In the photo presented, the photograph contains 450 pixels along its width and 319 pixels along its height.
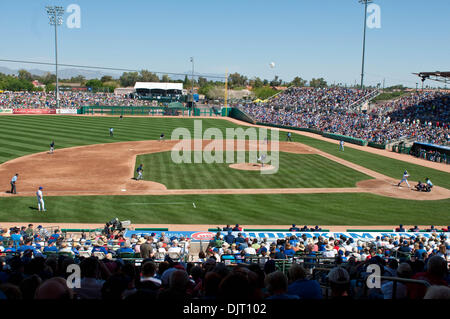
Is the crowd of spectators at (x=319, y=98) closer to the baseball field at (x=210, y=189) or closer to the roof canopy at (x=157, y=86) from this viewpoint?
the baseball field at (x=210, y=189)

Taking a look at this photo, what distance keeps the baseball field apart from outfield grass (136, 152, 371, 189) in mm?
76

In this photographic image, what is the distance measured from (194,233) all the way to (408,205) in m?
13.8

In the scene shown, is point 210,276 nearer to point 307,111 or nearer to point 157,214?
point 157,214

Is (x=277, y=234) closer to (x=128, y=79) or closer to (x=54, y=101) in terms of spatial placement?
(x=54, y=101)

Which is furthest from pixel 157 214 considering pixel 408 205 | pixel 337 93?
pixel 337 93

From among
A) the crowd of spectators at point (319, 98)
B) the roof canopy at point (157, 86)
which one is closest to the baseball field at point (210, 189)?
the crowd of spectators at point (319, 98)

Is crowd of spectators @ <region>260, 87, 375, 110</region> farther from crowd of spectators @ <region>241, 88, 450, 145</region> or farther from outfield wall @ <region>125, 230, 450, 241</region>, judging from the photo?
outfield wall @ <region>125, 230, 450, 241</region>

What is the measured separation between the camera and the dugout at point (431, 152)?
3859 cm

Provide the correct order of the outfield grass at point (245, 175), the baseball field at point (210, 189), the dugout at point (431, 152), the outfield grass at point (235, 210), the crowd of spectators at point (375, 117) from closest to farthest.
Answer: the outfield grass at point (235, 210) → the baseball field at point (210, 189) → the outfield grass at point (245, 175) → the dugout at point (431, 152) → the crowd of spectators at point (375, 117)

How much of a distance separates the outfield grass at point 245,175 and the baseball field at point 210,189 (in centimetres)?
8

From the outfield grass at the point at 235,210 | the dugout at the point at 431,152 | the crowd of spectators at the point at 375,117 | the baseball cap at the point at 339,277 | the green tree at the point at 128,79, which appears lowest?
the outfield grass at the point at 235,210

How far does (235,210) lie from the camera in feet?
70.5

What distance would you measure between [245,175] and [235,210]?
27.1 feet

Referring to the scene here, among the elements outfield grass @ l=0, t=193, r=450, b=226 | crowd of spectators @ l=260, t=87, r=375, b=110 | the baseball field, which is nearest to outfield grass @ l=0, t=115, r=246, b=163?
the baseball field
